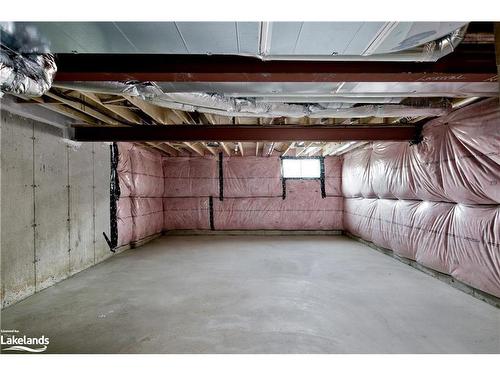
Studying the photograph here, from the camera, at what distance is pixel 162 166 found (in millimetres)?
7328

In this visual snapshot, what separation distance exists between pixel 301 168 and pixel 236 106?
513 cm

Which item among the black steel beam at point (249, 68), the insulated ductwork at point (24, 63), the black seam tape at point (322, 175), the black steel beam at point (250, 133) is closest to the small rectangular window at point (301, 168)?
the black seam tape at point (322, 175)

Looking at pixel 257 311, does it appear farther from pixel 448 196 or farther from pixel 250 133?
pixel 448 196

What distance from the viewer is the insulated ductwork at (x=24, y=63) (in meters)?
1.42

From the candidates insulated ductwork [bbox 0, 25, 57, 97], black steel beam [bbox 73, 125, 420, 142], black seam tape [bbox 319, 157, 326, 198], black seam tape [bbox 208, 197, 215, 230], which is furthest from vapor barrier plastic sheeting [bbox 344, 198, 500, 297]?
black seam tape [bbox 208, 197, 215, 230]

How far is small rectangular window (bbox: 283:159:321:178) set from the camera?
7.43 metres

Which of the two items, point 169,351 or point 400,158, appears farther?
point 400,158

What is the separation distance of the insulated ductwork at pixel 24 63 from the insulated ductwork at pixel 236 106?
0.36 meters

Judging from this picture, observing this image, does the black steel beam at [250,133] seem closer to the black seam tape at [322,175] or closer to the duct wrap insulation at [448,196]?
the duct wrap insulation at [448,196]

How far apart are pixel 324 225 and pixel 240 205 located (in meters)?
2.25

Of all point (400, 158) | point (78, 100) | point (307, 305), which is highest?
point (78, 100)

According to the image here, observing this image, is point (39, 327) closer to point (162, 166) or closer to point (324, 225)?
point (162, 166)
